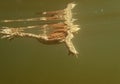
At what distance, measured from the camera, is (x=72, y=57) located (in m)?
1.88

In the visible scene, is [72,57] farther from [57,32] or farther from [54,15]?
[54,15]

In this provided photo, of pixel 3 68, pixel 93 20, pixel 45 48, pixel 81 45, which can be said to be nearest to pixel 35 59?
pixel 45 48

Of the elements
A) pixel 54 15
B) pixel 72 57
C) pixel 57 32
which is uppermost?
pixel 54 15

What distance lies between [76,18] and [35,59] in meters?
0.39

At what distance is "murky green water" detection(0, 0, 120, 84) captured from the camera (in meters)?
1.78

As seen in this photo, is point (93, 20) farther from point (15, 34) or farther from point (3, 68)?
point (3, 68)

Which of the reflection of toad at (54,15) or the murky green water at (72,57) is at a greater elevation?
the reflection of toad at (54,15)

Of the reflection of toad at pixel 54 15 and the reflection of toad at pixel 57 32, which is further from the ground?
the reflection of toad at pixel 54 15

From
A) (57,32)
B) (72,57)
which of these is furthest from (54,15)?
(72,57)

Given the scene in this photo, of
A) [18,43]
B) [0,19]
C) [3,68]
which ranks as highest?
[0,19]

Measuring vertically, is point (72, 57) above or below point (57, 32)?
below

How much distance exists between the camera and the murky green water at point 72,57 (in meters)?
1.78

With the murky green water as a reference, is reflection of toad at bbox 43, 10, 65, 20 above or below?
above

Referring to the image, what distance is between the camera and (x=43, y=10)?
5.82 ft
